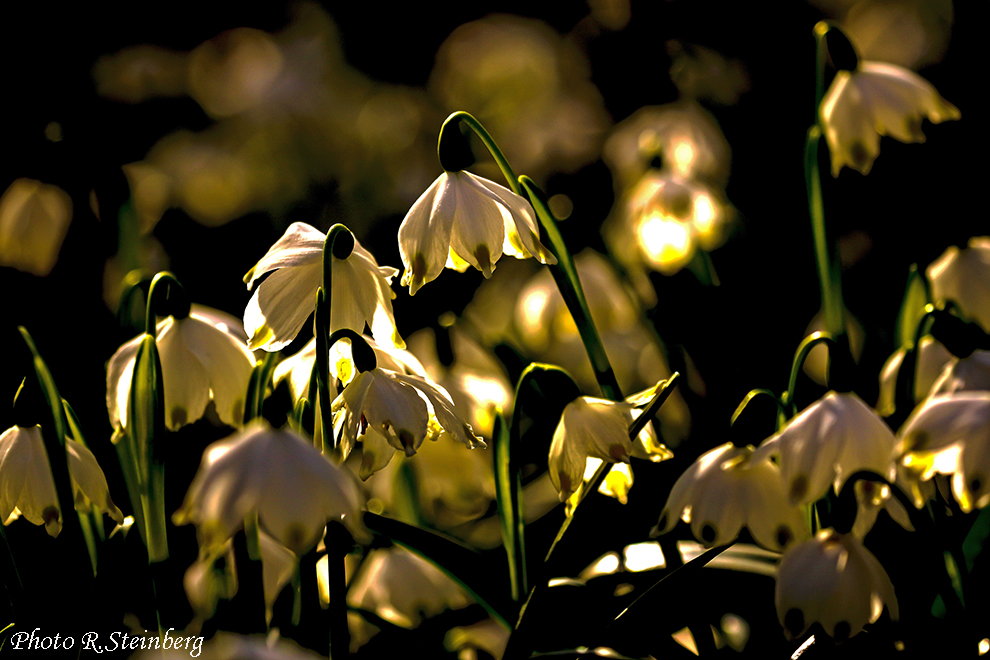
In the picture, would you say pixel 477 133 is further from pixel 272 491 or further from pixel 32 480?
pixel 32 480

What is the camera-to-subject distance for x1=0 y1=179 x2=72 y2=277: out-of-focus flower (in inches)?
53.7

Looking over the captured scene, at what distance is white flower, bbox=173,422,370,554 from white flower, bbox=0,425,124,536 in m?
0.25

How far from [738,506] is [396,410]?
316 mm

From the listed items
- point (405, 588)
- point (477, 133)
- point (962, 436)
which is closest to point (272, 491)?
point (477, 133)

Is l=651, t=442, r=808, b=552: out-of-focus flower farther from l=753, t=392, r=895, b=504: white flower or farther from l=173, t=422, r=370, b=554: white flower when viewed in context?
l=173, t=422, r=370, b=554: white flower

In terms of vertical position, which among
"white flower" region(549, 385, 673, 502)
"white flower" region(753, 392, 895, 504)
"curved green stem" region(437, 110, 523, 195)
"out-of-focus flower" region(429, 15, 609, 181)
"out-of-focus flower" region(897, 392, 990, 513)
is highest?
"curved green stem" region(437, 110, 523, 195)

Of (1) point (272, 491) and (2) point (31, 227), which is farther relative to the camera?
(2) point (31, 227)

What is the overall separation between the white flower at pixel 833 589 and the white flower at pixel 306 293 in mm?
400

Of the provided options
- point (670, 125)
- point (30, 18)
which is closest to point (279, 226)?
point (30, 18)

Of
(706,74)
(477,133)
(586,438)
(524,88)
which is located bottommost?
(524,88)

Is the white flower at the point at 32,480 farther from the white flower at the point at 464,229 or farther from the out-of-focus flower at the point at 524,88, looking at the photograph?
the out-of-focus flower at the point at 524,88

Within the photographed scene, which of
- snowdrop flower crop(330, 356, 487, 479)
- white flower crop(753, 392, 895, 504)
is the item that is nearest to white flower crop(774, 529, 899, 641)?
white flower crop(753, 392, 895, 504)

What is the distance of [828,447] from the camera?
2.31 feet

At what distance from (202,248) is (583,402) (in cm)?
195
